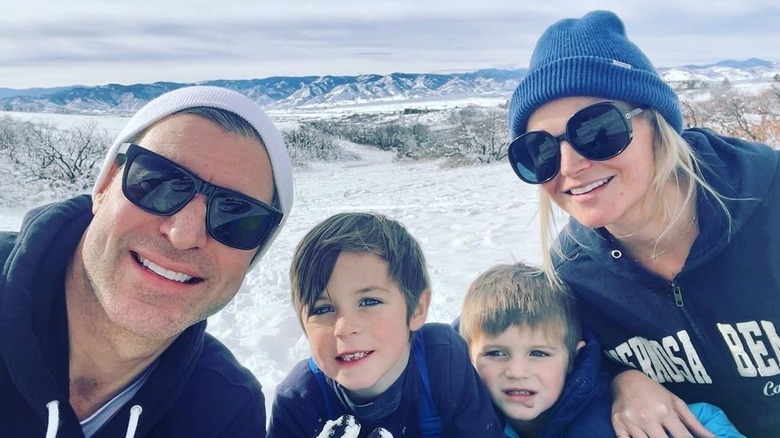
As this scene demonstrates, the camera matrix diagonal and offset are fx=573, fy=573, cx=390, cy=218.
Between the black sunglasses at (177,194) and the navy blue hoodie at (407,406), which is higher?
the black sunglasses at (177,194)

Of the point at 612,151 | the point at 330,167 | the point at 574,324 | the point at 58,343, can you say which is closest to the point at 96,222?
the point at 58,343

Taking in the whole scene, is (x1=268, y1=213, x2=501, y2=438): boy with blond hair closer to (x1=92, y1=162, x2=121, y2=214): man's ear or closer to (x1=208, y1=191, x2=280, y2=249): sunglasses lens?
(x1=208, y1=191, x2=280, y2=249): sunglasses lens

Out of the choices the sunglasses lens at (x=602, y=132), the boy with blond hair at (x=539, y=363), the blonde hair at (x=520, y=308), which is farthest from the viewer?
the blonde hair at (x=520, y=308)

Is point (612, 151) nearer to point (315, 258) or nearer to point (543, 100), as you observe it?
point (543, 100)

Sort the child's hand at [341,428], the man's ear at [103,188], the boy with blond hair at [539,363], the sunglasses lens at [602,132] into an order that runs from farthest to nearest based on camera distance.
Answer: the boy with blond hair at [539,363] < the child's hand at [341,428] < the sunglasses lens at [602,132] < the man's ear at [103,188]

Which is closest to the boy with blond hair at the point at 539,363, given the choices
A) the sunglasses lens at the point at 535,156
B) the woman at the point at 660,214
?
the woman at the point at 660,214

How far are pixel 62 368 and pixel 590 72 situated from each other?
6.67 ft

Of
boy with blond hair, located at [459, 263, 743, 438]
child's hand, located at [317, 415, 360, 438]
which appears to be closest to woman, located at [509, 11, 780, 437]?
boy with blond hair, located at [459, 263, 743, 438]

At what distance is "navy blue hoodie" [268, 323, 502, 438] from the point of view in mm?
2189

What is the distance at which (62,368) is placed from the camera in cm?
178

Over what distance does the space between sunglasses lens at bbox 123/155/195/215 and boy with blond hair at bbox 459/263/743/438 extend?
135 centimetres

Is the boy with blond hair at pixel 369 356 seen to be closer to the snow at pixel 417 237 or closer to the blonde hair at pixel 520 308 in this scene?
the blonde hair at pixel 520 308

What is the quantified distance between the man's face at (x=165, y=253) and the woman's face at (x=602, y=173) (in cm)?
117

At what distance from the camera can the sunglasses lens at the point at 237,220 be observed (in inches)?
72.4
